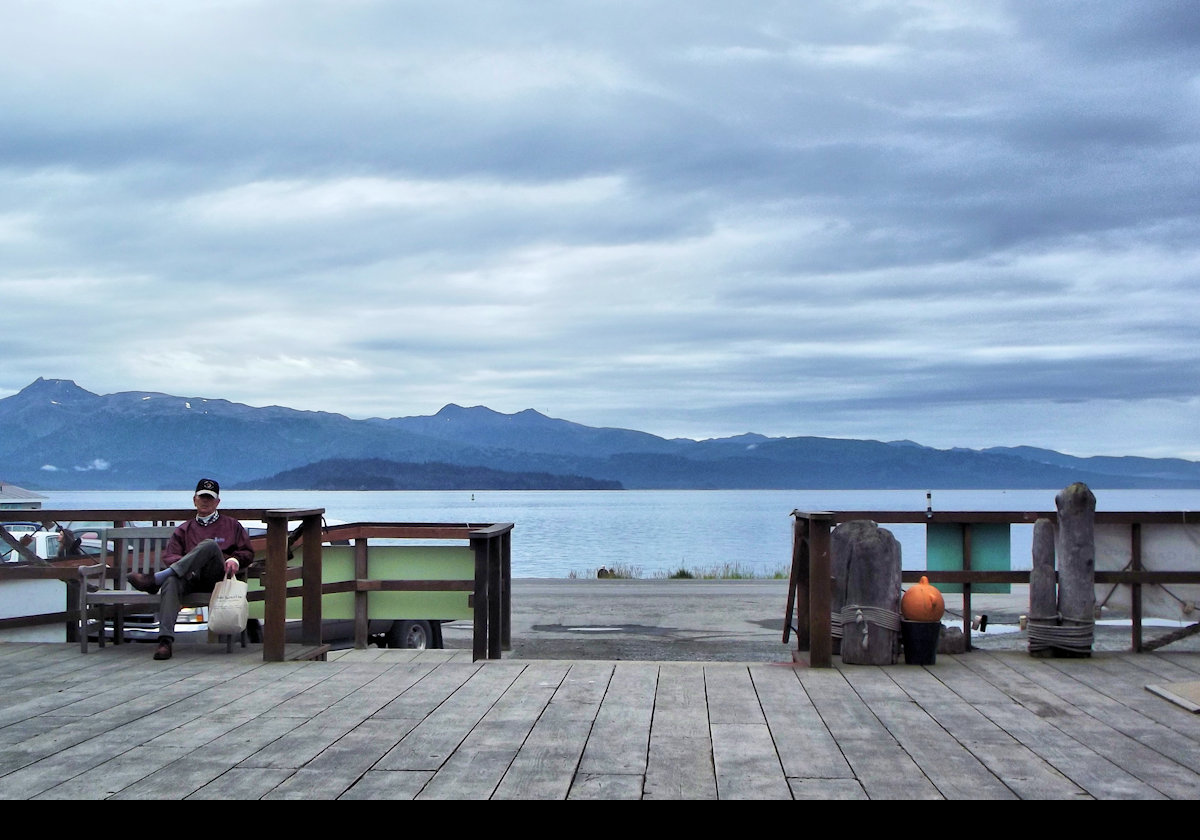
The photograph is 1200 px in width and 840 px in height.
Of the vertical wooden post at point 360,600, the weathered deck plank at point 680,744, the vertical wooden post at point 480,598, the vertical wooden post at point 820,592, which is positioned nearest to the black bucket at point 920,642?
the vertical wooden post at point 820,592

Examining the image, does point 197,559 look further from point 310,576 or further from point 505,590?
point 505,590

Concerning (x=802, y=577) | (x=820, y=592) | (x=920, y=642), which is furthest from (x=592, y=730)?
(x=802, y=577)

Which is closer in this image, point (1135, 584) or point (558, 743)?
point (558, 743)

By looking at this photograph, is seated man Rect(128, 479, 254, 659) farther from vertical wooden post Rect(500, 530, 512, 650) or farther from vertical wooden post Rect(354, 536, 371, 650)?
vertical wooden post Rect(500, 530, 512, 650)

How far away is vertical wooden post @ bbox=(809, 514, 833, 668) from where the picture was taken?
829 centimetres

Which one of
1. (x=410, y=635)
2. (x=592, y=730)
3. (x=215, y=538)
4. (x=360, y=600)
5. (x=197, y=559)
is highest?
(x=215, y=538)

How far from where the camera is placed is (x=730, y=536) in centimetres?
8581

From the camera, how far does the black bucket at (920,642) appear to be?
333 inches

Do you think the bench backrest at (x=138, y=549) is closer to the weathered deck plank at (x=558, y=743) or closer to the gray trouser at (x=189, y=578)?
the gray trouser at (x=189, y=578)

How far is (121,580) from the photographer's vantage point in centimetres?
970

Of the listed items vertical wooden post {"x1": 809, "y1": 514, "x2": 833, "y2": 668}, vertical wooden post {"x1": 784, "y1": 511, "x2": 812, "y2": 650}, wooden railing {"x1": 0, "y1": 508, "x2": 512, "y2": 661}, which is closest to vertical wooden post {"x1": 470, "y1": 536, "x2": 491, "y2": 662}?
wooden railing {"x1": 0, "y1": 508, "x2": 512, "y2": 661}

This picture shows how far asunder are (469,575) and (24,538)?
197 inches

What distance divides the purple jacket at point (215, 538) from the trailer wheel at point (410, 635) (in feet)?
7.24

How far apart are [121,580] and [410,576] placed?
2244 millimetres
